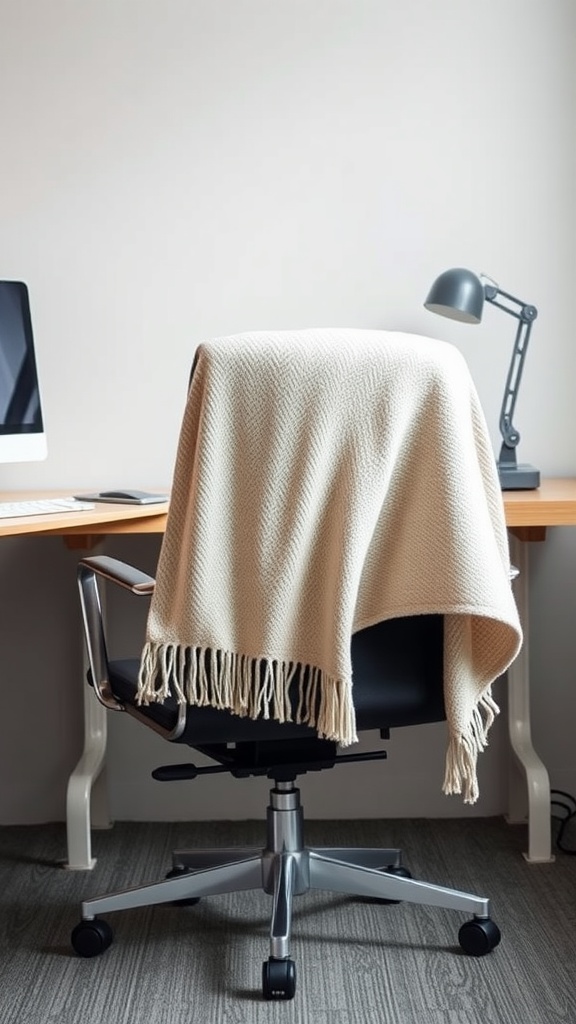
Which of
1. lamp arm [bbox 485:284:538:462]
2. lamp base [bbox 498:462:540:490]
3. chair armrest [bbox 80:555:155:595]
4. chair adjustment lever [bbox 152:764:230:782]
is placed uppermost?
lamp arm [bbox 485:284:538:462]

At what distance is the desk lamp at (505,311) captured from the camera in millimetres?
2379

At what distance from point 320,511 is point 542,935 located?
0.91m

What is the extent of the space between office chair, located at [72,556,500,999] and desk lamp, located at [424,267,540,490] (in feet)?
2.23

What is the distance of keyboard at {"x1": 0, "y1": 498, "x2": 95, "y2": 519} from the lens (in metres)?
2.09

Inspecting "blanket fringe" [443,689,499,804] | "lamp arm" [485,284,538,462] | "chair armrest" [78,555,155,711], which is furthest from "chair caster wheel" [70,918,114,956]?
"lamp arm" [485,284,538,462]

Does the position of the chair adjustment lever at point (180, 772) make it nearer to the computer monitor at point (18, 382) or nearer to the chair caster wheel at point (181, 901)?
the chair caster wheel at point (181, 901)

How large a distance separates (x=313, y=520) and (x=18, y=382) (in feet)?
3.51

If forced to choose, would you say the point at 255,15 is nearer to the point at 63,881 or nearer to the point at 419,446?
the point at 419,446

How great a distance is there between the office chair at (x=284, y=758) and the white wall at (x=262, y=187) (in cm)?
89

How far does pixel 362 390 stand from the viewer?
5.43ft

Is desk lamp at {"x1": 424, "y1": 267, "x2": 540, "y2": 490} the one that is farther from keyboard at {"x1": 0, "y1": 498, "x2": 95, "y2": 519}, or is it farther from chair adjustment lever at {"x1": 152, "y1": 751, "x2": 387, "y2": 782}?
keyboard at {"x1": 0, "y1": 498, "x2": 95, "y2": 519}

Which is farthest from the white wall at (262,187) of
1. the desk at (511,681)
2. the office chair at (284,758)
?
the office chair at (284,758)

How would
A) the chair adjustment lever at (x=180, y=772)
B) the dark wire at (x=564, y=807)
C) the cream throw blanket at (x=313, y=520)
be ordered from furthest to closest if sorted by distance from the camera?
the dark wire at (x=564, y=807), the chair adjustment lever at (x=180, y=772), the cream throw blanket at (x=313, y=520)

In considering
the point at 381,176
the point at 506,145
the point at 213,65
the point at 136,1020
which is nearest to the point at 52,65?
the point at 213,65
